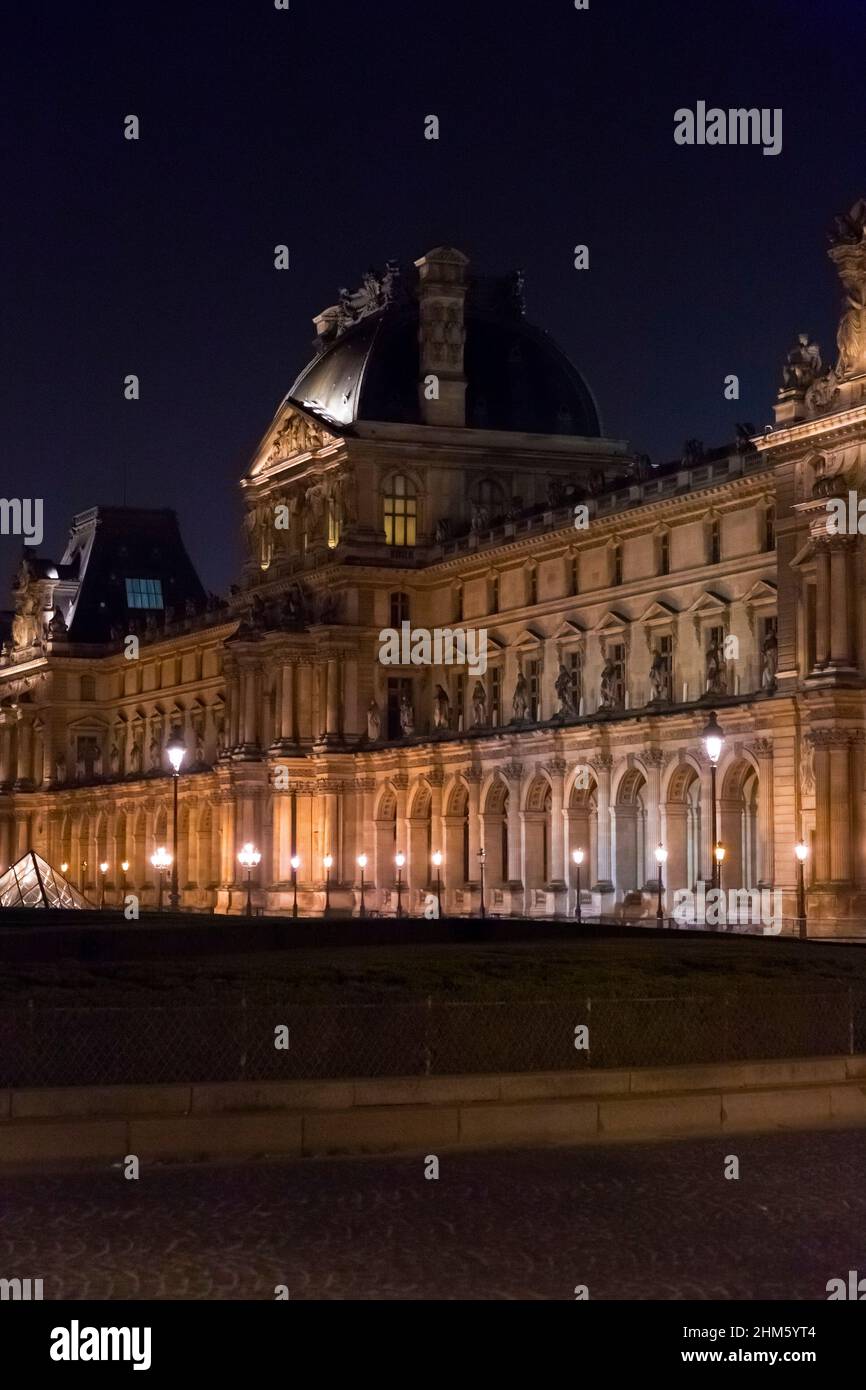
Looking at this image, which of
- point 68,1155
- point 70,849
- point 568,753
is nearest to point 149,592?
point 70,849

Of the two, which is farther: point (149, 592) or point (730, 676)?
point (149, 592)

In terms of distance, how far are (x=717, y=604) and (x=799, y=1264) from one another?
6640 cm

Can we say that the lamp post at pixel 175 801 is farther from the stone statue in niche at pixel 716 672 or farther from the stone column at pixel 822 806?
the stone column at pixel 822 806

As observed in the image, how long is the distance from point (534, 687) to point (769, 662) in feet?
68.3

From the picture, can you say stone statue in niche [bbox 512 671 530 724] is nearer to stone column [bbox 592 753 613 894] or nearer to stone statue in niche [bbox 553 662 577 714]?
stone statue in niche [bbox 553 662 577 714]

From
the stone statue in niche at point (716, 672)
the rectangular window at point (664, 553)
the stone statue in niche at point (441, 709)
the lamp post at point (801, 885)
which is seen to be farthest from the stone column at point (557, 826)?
the lamp post at point (801, 885)

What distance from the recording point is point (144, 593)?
159 m

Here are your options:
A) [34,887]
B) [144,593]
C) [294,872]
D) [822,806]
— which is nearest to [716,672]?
[822,806]

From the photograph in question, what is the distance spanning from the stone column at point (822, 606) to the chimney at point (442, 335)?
134 ft

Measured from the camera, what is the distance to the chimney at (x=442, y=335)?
109938 mm

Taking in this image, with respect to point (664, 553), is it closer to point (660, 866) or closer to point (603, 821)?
point (603, 821)

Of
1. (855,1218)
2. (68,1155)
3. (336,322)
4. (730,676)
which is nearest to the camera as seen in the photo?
(855,1218)

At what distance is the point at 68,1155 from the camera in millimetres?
24547
